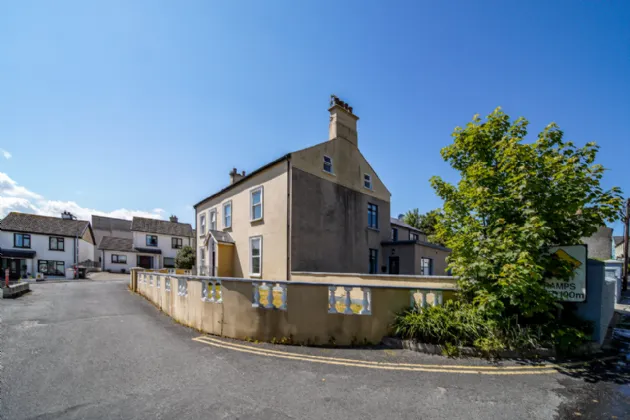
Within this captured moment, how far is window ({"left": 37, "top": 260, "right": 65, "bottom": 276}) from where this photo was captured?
3644 centimetres

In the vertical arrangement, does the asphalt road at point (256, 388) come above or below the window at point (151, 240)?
above

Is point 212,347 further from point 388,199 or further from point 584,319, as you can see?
point 388,199

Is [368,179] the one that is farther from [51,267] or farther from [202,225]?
[51,267]

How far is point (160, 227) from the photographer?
1827 inches

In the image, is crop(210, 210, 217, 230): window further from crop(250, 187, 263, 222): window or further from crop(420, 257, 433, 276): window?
crop(420, 257, 433, 276): window

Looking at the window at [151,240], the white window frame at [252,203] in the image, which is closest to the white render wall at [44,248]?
the window at [151,240]

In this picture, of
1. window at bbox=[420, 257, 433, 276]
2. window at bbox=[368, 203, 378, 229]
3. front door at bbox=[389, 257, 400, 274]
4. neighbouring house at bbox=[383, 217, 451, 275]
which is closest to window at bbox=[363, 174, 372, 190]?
window at bbox=[368, 203, 378, 229]

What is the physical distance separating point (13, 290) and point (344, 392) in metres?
22.1

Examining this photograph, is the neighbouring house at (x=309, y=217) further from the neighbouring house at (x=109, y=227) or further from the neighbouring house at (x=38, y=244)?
the neighbouring house at (x=109, y=227)

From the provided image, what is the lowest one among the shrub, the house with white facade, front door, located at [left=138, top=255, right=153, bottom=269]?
front door, located at [left=138, top=255, right=153, bottom=269]

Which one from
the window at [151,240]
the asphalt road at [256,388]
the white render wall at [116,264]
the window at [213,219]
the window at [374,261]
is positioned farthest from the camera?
the window at [151,240]

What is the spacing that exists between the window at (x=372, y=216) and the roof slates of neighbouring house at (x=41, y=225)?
139 ft

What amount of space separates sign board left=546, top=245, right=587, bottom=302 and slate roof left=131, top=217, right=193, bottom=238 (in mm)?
49299

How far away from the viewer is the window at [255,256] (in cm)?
1628
